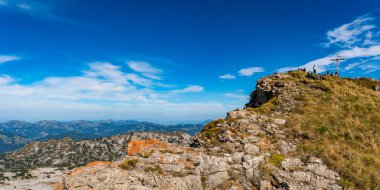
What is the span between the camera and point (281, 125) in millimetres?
27562

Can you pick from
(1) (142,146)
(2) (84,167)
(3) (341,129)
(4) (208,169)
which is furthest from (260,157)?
(2) (84,167)

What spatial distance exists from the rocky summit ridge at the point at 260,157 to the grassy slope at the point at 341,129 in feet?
0.23

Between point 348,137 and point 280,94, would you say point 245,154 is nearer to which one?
point 348,137

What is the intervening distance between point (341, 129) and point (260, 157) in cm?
1050

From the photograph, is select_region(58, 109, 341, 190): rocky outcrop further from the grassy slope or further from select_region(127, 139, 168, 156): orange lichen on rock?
the grassy slope

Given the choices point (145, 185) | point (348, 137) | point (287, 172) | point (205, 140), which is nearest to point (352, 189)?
point (287, 172)

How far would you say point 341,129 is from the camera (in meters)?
26.4

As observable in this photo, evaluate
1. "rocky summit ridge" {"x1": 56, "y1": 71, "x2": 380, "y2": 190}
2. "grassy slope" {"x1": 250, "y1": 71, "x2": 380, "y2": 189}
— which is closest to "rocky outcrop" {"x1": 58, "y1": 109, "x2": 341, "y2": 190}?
"rocky summit ridge" {"x1": 56, "y1": 71, "x2": 380, "y2": 190}

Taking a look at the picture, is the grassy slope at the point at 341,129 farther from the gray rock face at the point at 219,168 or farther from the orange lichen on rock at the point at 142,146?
the orange lichen on rock at the point at 142,146

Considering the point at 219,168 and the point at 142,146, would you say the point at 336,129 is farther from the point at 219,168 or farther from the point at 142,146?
the point at 142,146

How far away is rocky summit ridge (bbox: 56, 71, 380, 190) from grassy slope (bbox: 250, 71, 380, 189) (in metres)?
0.07

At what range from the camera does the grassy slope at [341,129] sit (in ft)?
66.1

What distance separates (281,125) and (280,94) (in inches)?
502

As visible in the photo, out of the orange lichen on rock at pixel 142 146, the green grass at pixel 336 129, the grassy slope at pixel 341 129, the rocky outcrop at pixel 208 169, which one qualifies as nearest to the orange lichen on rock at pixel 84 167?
the rocky outcrop at pixel 208 169
